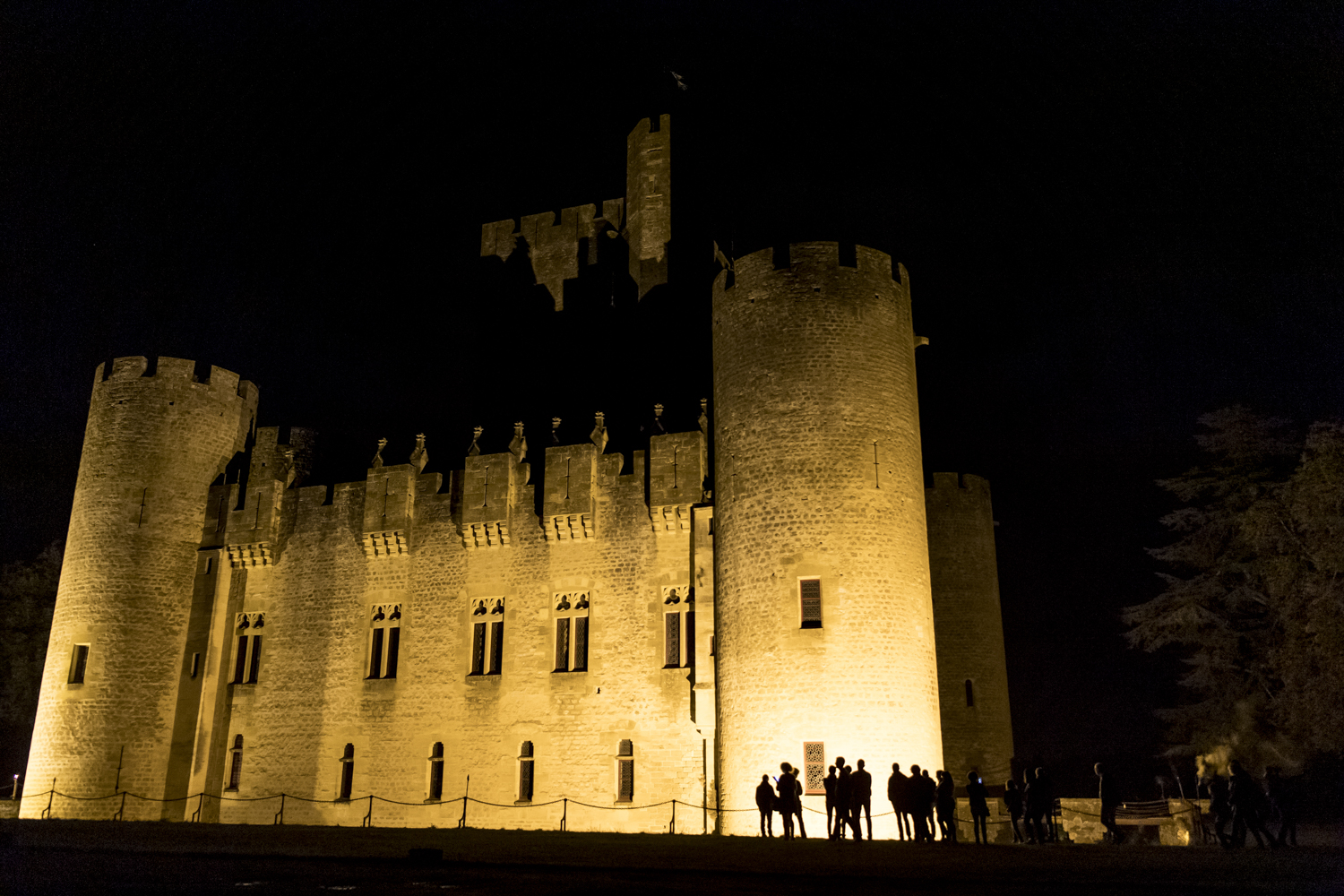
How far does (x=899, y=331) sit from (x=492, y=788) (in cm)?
1261

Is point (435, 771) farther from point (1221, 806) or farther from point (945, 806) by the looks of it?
point (1221, 806)

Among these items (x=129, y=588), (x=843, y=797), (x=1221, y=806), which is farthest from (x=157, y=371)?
(x=1221, y=806)

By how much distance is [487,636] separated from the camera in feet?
75.7

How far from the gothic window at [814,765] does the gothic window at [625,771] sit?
4694mm

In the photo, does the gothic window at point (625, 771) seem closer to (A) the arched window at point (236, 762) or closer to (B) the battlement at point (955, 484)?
(A) the arched window at point (236, 762)

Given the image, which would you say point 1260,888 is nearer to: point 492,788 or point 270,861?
point 270,861

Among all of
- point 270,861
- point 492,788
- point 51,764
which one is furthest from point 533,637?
point 51,764

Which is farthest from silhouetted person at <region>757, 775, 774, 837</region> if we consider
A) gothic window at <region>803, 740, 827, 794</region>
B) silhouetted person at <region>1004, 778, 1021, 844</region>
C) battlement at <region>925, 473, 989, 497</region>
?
battlement at <region>925, 473, 989, 497</region>

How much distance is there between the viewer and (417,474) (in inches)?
977

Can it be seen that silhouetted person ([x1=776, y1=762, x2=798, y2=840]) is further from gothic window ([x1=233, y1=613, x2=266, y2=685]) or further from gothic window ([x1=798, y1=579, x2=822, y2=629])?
gothic window ([x1=233, y1=613, x2=266, y2=685])

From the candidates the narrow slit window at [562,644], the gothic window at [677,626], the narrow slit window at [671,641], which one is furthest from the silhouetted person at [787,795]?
the narrow slit window at [562,644]

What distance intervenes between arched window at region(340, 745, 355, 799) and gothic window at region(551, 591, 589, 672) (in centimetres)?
542

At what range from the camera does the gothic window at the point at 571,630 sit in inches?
871

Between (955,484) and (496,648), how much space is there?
1183cm
